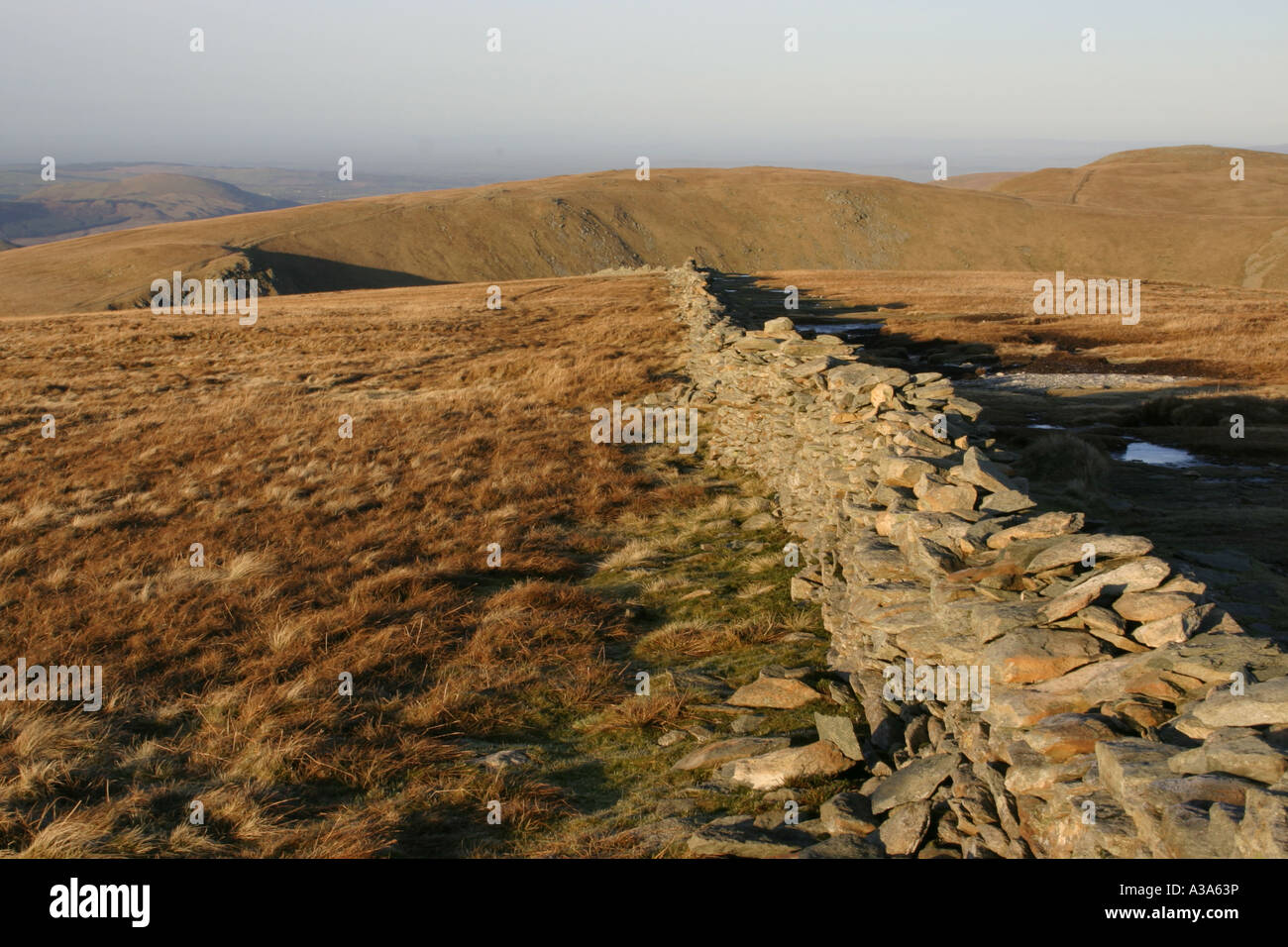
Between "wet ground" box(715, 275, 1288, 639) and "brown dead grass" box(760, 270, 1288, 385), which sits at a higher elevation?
"brown dead grass" box(760, 270, 1288, 385)

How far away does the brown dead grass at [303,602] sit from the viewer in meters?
5.73

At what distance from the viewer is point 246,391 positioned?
2309 centimetres

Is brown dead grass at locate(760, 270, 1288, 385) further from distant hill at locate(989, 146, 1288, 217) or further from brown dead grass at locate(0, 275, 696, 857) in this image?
distant hill at locate(989, 146, 1288, 217)

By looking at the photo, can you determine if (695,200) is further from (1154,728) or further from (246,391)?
(1154,728)

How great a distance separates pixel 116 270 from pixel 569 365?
83573mm

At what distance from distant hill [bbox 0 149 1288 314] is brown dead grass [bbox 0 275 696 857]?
82790 mm

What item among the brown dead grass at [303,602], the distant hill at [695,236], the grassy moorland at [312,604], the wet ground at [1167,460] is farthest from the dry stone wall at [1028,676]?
the distant hill at [695,236]

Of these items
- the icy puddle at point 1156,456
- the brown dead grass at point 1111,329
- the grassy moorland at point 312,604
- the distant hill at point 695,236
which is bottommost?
the grassy moorland at point 312,604

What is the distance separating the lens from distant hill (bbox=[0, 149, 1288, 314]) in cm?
10244

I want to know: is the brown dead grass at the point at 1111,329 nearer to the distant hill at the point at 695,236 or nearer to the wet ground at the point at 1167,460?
the wet ground at the point at 1167,460

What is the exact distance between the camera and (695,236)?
131m

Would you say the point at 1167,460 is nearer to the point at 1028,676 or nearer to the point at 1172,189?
the point at 1028,676

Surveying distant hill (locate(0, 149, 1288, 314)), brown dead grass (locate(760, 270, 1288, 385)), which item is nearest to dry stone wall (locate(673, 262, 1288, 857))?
brown dead grass (locate(760, 270, 1288, 385))

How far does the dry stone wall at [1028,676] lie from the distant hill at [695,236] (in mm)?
97397
